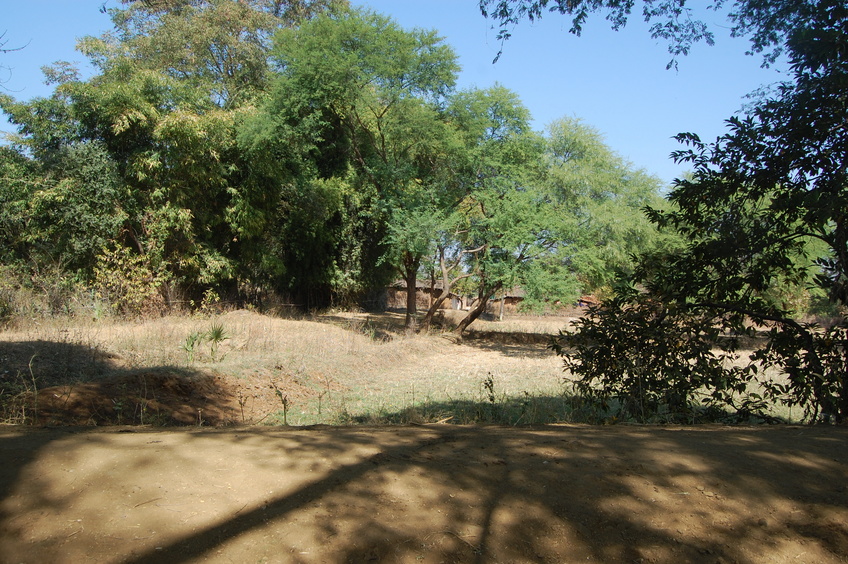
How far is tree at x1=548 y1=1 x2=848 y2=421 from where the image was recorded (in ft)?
21.0

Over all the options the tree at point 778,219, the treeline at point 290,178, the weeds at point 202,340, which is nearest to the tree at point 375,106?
the treeline at point 290,178

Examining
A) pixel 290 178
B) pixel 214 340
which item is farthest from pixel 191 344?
pixel 290 178

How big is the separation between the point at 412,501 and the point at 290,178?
67.1 ft

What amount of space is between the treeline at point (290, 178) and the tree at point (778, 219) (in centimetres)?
1297

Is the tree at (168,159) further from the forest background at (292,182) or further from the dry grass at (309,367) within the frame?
the dry grass at (309,367)

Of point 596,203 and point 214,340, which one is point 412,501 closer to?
point 214,340

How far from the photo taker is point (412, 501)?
3.48 metres

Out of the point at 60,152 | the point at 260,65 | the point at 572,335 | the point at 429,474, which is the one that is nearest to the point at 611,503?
the point at 429,474

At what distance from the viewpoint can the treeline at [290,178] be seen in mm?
17156

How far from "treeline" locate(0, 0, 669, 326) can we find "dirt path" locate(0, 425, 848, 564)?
468 inches

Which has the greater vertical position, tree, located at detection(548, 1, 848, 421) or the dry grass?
tree, located at detection(548, 1, 848, 421)

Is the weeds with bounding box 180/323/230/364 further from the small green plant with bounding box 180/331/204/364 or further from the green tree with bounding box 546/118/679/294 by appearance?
the green tree with bounding box 546/118/679/294

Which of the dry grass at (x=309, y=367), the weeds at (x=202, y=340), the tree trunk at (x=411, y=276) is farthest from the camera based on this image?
the tree trunk at (x=411, y=276)

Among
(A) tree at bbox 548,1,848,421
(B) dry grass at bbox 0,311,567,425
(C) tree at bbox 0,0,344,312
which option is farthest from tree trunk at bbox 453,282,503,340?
(A) tree at bbox 548,1,848,421
